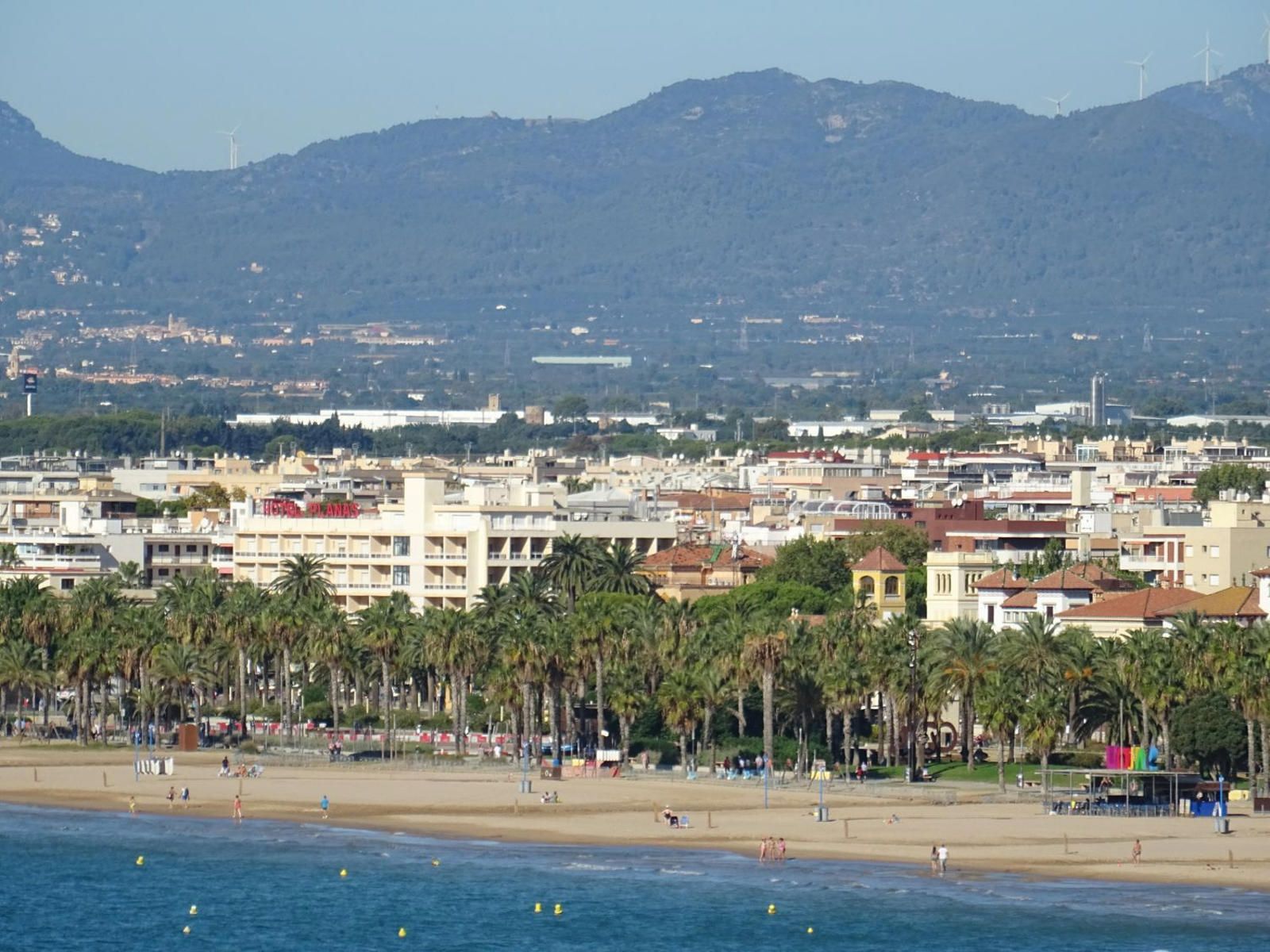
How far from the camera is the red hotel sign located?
118 meters

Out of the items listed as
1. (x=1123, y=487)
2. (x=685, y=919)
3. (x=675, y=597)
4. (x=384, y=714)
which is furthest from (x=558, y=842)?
(x=1123, y=487)

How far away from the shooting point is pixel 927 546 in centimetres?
12788

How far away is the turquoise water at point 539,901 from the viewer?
202 ft

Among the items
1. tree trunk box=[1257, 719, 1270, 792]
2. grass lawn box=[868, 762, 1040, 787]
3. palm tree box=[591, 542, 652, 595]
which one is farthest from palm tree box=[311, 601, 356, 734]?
tree trunk box=[1257, 719, 1270, 792]

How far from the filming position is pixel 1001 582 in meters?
98.8

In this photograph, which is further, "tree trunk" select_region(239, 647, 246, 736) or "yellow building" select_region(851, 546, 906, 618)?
"yellow building" select_region(851, 546, 906, 618)

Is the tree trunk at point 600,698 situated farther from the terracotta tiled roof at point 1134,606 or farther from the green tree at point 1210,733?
the green tree at point 1210,733

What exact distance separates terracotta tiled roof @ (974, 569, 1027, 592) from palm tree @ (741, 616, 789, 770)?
635 inches

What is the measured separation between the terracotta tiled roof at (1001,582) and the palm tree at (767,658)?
16.1 metres

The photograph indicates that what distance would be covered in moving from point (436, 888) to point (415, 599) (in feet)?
149

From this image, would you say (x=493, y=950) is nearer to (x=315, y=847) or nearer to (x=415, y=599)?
(x=315, y=847)

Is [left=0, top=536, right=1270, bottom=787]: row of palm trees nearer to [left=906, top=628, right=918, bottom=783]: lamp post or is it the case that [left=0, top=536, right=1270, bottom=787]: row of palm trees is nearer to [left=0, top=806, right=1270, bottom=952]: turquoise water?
[left=906, top=628, right=918, bottom=783]: lamp post

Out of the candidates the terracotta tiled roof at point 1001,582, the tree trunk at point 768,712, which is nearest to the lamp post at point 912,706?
the tree trunk at point 768,712

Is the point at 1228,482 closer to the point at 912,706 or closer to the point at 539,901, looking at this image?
the point at 912,706
